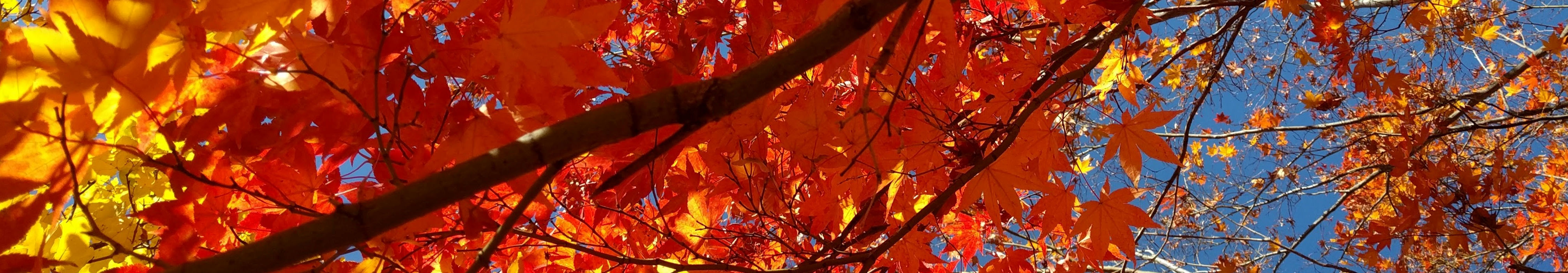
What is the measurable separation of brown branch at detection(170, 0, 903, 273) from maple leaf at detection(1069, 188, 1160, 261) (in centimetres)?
116

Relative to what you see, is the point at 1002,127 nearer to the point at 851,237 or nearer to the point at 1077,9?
the point at 1077,9

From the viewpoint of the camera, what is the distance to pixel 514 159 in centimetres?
75

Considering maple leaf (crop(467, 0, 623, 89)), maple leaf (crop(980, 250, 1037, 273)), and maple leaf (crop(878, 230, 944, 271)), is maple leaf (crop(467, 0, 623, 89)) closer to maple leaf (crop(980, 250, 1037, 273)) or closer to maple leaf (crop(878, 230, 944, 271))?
maple leaf (crop(878, 230, 944, 271))

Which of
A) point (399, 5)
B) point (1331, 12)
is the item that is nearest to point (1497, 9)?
point (1331, 12)

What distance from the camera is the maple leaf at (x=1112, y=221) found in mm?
1693

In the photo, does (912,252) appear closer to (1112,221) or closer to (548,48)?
(1112,221)

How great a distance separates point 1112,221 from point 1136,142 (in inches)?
9.0

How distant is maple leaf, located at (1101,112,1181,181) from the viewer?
5.04 ft

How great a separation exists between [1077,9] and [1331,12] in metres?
1.82

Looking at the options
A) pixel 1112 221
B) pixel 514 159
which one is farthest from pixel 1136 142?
pixel 514 159

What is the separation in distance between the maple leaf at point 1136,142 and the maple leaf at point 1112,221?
11cm

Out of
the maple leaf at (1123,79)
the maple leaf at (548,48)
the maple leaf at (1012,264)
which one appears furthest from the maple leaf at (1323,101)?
the maple leaf at (548,48)

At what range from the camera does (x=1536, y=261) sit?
600 centimetres

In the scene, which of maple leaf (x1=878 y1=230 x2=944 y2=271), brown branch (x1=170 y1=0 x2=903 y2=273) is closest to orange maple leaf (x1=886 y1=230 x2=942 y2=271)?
maple leaf (x1=878 y1=230 x2=944 y2=271)
